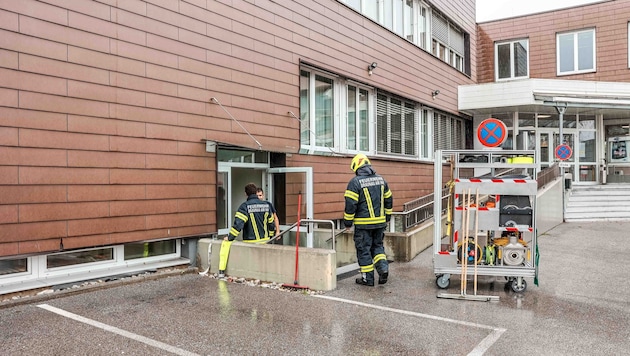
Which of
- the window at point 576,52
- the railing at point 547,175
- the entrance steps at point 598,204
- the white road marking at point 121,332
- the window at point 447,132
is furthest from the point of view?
the window at point 576,52

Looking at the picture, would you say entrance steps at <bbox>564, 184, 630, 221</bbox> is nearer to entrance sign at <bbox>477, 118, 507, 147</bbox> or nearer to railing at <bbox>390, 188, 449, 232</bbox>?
railing at <bbox>390, 188, 449, 232</bbox>

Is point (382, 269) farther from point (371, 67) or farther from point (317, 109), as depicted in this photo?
point (371, 67)

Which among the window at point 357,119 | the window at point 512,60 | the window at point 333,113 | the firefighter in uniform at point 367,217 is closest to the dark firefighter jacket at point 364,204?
the firefighter in uniform at point 367,217

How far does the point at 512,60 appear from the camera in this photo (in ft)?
71.5

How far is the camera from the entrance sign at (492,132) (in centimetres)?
804

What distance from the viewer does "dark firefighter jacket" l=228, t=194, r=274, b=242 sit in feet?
24.5

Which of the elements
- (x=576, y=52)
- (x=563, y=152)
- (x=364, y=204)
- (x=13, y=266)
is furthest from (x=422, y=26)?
(x=13, y=266)

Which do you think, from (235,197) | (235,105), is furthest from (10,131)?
(235,197)

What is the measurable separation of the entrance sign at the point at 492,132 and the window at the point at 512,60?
1509cm

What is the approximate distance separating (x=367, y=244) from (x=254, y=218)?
6.08ft

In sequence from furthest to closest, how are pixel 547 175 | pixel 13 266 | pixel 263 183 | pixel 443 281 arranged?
pixel 547 175, pixel 263 183, pixel 443 281, pixel 13 266

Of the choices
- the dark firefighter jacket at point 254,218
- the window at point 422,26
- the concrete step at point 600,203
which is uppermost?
the window at point 422,26

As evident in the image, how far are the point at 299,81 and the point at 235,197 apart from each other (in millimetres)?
2789

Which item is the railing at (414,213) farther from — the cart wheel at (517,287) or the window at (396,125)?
the cart wheel at (517,287)
